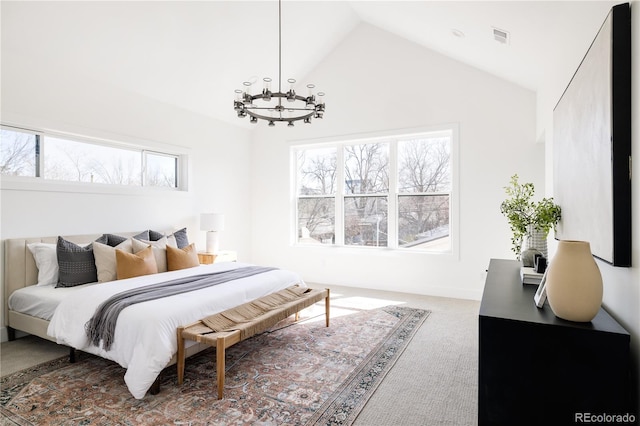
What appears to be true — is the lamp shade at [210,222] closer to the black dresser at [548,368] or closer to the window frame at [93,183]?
the window frame at [93,183]

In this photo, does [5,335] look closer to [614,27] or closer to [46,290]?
[46,290]

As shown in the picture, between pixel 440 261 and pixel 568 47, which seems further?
pixel 440 261

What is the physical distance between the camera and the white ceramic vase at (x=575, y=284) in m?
1.35

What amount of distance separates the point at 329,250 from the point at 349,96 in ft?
8.59

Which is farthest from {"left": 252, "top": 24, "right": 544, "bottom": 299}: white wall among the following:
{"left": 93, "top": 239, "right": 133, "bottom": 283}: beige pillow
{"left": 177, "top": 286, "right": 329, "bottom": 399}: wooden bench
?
Answer: {"left": 93, "top": 239, "right": 133, "bottom": 283}: beige pillow

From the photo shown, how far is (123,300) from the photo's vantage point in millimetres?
2678

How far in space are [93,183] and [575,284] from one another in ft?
15.5

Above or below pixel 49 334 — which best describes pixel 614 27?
above

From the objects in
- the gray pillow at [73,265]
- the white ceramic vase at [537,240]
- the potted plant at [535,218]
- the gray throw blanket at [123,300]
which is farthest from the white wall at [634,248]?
the gray pillow at [73,265]

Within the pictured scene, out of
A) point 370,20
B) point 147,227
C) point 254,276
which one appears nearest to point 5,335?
point 147,227

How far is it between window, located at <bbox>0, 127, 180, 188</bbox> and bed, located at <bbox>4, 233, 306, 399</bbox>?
0.77 metres

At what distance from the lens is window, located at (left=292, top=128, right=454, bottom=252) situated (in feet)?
17.2

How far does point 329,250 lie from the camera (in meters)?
5.98

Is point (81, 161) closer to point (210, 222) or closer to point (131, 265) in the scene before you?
point (131, 265)
